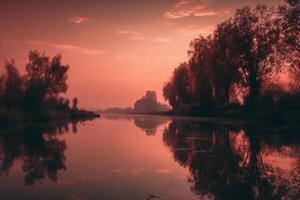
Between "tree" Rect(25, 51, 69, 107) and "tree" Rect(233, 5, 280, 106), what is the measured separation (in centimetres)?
Answer: 3190

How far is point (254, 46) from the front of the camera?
173 feet

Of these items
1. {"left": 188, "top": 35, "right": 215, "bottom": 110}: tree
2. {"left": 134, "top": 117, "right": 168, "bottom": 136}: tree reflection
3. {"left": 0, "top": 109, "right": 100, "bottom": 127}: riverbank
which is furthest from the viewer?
{"left": 188, "top": 35, "right": 215, "bottom": 110}: tree

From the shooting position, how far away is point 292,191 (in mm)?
8750

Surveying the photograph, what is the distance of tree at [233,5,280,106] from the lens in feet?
169

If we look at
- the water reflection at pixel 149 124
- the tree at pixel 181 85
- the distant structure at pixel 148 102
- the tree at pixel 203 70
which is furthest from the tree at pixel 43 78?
the distant structure at pixel 148 102

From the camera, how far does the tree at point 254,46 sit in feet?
169

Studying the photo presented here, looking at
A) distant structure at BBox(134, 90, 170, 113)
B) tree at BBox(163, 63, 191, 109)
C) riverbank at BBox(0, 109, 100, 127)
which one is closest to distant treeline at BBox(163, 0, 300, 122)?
tree at BBox(163, 63, 191, 109)

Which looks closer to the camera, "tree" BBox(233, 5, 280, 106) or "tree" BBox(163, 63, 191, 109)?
"tree" BBox(233, 5, 280, 106)

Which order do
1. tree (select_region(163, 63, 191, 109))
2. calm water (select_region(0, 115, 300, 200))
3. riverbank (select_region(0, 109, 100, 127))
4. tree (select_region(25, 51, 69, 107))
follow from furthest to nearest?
tree (select_region(163, 63, 191, 109)), tree (select_region(25, 51, 69, 107)), riverbank (select_region(0, 109, 100, 127)), calm water (select_region(0, 115, 300, 200))

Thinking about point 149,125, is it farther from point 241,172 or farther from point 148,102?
point 148,102

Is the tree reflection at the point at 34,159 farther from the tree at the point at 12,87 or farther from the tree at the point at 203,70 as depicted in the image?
the tree at the point at 203,70

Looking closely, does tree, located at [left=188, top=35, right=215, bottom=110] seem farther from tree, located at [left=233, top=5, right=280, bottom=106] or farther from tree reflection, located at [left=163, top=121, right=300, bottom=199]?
tree reflection, located at [left=163, top=121, right=300, bottom=199]

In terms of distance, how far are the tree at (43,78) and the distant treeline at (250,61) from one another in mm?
26763

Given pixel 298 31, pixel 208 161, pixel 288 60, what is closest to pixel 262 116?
pixel 288 60
